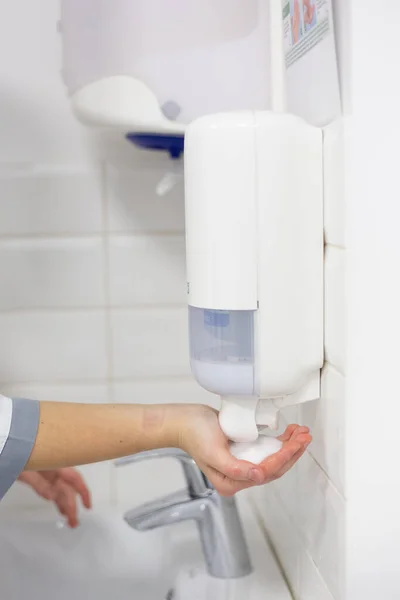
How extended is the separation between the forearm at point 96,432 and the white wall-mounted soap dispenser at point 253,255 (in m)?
0.08

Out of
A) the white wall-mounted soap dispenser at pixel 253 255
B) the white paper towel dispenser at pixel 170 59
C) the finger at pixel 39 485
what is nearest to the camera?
the white wall-mounted soap dispenser at pixel 253 255

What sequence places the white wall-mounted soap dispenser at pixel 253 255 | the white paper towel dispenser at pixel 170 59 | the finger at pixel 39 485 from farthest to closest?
1. the finger at pixel 39 485
2. the white paper towel dispenser at pixel 170 59
3. the white wall-mounted soap dispenser at pixel 253 255

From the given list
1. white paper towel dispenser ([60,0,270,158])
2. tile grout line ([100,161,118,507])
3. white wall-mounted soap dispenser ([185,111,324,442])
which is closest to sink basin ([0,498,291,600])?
tile grout line ([100,161,118,507])

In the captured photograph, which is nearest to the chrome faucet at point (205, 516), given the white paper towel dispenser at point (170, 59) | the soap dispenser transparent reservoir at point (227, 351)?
the soap dispenser transparent reservoir at point (227, 351)

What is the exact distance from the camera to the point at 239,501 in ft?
3.14

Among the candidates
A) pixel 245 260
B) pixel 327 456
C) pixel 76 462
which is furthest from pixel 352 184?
pixel 76 462

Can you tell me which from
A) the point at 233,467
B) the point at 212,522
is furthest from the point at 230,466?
the point at 212,522

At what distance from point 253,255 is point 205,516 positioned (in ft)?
1.18

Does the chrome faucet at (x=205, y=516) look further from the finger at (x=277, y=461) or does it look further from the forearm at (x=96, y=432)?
the finger at (x=277, y=461)

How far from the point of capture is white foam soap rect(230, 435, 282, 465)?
0.55 metres

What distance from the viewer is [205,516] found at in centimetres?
75

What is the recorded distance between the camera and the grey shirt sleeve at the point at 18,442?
587 millimetres

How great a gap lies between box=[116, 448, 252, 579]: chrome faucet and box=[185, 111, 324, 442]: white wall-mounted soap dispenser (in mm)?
209

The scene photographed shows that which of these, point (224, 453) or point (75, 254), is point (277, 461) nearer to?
point (224, 453)
